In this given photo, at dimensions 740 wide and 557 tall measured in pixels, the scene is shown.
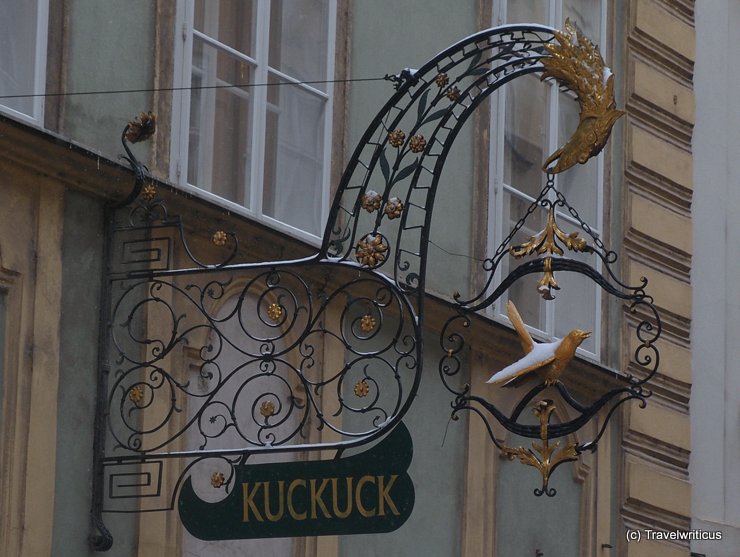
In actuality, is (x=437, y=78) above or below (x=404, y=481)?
above

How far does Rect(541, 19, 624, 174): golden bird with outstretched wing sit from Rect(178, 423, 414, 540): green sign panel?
1.55 metres

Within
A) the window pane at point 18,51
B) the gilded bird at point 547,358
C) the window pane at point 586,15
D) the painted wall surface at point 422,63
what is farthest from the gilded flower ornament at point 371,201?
the window pane at point 586,15

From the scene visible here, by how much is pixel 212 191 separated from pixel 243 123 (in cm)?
47

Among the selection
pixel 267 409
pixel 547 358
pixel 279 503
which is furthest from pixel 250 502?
pixel 547 358

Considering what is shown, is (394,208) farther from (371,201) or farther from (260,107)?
(260,107)

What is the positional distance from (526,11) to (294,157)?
9.95 feet

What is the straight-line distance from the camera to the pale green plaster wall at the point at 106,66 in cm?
926

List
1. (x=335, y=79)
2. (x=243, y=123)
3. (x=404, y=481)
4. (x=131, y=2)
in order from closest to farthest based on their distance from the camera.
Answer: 1. (x=404, y=481)
2. (x=131, y=2)
3. (x=243, y=123)
4. (x=335, y=79)

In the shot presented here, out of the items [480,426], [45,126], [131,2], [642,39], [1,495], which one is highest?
[642,39]

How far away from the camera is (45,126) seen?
903 centimetres

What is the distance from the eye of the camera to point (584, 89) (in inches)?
356

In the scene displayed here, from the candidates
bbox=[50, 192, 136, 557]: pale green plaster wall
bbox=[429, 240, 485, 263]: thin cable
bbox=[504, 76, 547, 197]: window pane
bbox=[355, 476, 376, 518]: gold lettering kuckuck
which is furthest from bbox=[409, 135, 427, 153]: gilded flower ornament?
bbox=[504, 76, 547, 197]: window pane

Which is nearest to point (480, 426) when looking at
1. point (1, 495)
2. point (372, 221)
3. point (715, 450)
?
point (372, 221)

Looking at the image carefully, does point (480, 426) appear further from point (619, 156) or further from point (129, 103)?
point (129, 103)
